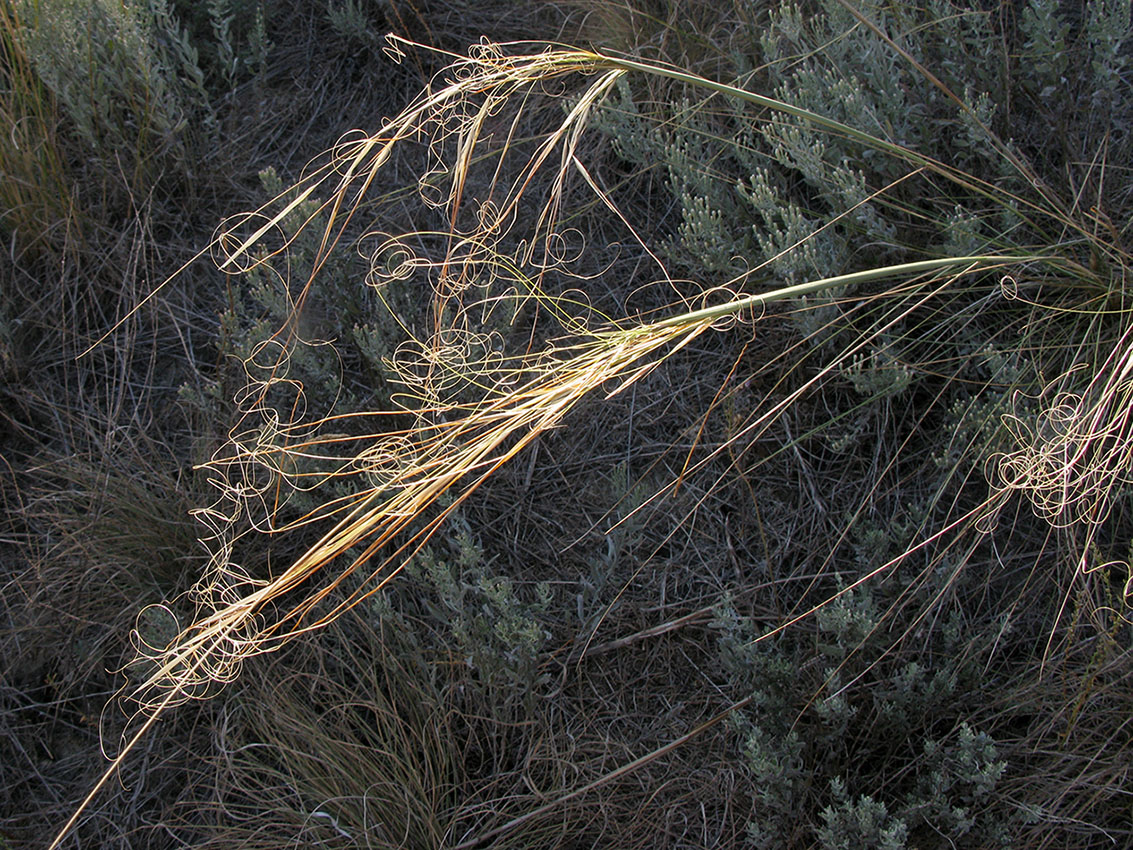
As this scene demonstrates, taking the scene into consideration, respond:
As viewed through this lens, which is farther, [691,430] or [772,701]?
[691,430]

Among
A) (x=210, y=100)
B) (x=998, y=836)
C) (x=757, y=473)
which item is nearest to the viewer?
(x=998, y=836)

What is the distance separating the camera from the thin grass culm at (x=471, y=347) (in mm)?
1397

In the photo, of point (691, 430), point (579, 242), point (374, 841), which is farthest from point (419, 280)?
point (374, 841)

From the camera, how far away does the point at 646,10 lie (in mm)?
2654

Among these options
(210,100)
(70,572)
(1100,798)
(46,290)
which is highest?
(210,100)

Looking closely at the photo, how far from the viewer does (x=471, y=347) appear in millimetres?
2166

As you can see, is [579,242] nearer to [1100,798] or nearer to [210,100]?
[210,100]

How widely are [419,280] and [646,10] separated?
105cm

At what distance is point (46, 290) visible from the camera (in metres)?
2.52

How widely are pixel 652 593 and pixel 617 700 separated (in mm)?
244

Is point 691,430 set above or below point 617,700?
above

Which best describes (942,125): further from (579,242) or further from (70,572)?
(70,572)

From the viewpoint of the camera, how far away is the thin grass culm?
140 centimetres

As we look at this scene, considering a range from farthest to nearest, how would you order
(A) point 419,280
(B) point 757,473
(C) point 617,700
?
(A) point 419,280 → (B) point 757,473 → (C) point 617,700
